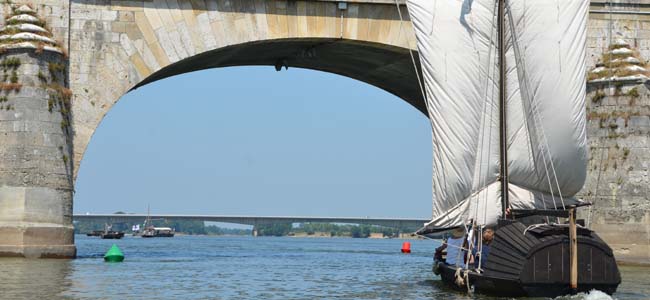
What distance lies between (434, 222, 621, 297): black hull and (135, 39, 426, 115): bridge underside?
15868 millimetres

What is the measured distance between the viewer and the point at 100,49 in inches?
1527

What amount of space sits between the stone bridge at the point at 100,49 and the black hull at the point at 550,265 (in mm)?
10715

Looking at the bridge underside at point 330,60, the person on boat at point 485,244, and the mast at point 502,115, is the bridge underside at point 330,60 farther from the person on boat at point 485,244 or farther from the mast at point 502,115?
the person on boat at point 485,244

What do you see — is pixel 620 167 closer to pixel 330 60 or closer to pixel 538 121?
pixel 538 121

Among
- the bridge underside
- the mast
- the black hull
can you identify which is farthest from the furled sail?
the bridge underside

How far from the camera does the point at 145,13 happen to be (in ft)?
129

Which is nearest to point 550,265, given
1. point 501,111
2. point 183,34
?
point 501,111

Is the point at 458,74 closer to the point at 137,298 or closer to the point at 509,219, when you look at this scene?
the point at 509,219

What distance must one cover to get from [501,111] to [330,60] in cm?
1568

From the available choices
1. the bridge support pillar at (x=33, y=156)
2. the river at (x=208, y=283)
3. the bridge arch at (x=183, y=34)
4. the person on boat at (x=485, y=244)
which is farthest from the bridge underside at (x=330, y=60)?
the person on boat at (x=485, y=244)

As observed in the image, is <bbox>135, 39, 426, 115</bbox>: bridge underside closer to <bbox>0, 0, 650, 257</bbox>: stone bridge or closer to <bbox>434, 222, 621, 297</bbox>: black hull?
<bbox>0, 0, 650, 257</bbox>: stone bridge

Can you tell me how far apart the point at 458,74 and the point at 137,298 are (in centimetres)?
1152

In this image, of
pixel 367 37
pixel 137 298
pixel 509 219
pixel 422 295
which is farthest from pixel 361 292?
pixel 367 37

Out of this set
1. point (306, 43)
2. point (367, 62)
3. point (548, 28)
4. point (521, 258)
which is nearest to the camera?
point (521, 258)
